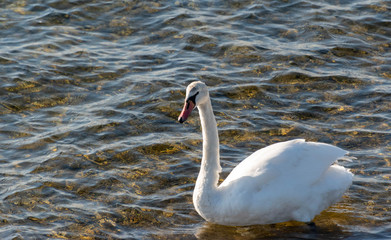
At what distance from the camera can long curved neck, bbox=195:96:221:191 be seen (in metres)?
7.05

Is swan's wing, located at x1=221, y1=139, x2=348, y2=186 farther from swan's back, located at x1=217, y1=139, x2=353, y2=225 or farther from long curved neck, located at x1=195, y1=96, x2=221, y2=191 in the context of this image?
long curved neck, located at x1=195, y1=96, x2=221, y2=191

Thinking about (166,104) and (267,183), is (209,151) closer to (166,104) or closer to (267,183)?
(267,183)

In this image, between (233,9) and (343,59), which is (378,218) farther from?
(233,9)

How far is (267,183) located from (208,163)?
0.72m

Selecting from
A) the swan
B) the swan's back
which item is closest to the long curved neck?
the swan

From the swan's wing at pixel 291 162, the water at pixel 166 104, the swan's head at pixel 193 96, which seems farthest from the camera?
the water at pixel 166 104

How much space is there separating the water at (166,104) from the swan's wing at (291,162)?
69 centimetres

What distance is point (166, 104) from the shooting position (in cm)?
Answer: 1019

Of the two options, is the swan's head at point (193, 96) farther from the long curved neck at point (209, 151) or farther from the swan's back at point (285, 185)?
the swan's back at point (285, 185)

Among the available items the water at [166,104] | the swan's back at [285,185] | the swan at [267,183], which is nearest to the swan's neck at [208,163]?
the swan at [267,183]

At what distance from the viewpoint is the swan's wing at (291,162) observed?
6969 millimetres

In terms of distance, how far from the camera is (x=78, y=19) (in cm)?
1302

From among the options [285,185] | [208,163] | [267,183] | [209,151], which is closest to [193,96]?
[209,151]

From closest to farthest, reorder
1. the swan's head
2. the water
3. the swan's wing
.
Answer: the swan's head → the swan's wing → the water
